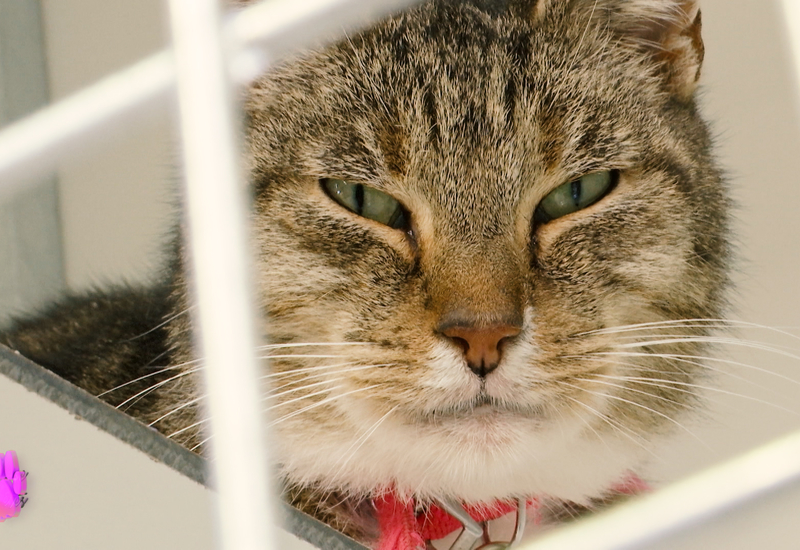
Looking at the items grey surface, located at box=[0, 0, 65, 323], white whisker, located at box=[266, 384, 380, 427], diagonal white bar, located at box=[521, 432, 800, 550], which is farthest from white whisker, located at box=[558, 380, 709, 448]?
grey surface, located at box=[0, 0, 65, 323]

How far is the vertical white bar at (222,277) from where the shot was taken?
1.79 ft

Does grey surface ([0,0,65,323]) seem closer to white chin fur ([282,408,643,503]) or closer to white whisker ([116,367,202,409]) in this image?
white whisker ([116,367,202,409])

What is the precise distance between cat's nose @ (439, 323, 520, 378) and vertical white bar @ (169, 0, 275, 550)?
238mm

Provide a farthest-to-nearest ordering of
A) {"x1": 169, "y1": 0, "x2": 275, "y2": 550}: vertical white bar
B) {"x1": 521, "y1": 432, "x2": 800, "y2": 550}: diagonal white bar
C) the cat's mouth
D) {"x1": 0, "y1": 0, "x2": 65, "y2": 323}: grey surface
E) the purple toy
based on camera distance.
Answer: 1. {"x1": 0, "y1": 0, "x2": 65, "y2": 323}: grey surface
2. the cat's mouth
3. the purple toy
4. {"x1": 169, "y1": 0, "x2": 275, "y2": 550}: vertical white bar
5. {"x1": 521, "y1": 432, "x2": 800, "y2": 550}: diagonal white bar

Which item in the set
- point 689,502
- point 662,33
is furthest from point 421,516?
point 662,33

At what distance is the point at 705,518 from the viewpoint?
1.31 feet

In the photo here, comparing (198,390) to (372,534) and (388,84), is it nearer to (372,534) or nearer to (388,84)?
(372,534)

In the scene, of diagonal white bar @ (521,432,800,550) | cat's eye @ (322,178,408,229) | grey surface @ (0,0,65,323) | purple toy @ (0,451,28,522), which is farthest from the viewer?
grey surface @ (0,0,65,323)

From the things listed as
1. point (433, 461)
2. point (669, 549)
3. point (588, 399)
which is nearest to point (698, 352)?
point (588, 399)

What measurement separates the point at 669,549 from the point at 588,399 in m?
0.41

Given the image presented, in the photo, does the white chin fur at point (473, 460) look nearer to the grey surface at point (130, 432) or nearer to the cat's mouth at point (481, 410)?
the cat's mouth at point (481, 410)

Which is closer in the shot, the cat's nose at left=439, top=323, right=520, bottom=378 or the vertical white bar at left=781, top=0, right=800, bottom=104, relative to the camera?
the vertical white bar at left=781, top=0, right=800, bottom=104

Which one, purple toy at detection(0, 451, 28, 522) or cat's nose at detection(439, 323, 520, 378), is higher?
cat's nose at detection(439, 323, 520, 378)

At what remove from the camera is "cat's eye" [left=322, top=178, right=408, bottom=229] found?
0.92 meters
